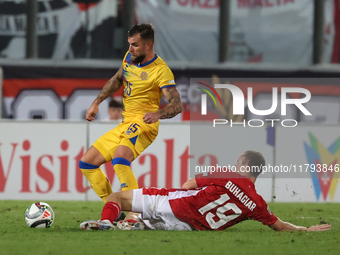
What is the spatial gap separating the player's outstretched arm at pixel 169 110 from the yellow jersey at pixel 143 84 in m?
0.15

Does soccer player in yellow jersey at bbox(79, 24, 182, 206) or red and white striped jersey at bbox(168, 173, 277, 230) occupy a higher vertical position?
soccer player in yellow jersey at bbox(79, 24, 182, 206)

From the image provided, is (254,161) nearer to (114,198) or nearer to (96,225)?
(114,198)

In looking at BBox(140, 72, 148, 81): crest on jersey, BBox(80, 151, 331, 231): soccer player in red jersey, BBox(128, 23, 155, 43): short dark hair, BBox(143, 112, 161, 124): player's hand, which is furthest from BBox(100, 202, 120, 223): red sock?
BBox(128, 23, 155, 43): short dark hair

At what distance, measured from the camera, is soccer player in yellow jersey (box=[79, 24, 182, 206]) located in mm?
5816

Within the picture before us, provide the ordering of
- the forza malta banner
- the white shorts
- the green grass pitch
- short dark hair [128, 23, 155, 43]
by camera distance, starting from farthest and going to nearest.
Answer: the forza malta banner
short dark hair [128, 23, 155, 43]
the white shorts
the green grass pitch

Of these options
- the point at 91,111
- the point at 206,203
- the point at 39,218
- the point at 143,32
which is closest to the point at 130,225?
the point at 206,203

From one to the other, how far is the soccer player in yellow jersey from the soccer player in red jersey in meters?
0.41

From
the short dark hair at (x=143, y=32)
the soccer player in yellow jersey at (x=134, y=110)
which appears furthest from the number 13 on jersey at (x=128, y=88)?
the short dark hair at (x=143, y=32)

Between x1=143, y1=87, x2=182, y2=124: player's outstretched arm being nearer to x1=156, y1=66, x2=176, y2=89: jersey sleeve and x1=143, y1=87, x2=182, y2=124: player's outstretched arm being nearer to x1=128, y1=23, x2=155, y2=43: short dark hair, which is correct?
x1=156, y1=66, x2=176, y2=89: jersey sleeve

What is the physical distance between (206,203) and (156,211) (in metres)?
0.48

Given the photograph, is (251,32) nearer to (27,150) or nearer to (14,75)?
(14,75)

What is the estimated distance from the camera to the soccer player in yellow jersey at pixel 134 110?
582cm

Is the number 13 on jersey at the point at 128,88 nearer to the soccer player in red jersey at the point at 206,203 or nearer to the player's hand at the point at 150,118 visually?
the player's hand at the point at 150,118

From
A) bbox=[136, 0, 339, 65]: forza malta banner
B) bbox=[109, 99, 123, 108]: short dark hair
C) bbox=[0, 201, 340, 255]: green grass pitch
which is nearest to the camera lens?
bbox=[0, 201, 340, 255]: green grass pitch
